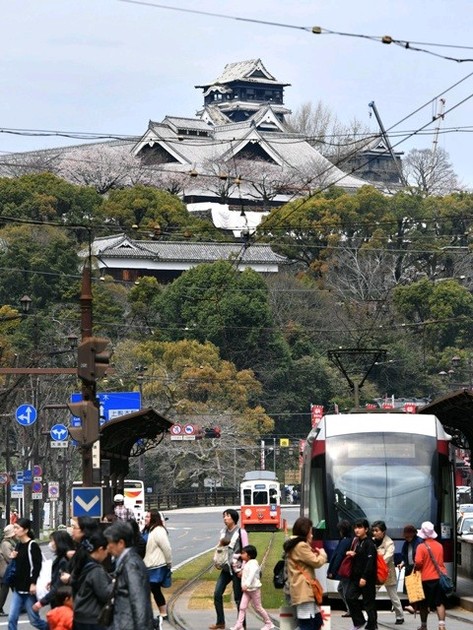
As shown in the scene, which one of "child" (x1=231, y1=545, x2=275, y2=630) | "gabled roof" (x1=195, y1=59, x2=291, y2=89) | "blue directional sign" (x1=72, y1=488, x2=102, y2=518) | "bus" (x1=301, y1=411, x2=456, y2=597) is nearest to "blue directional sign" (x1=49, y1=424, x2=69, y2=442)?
"bus" (x1=301, y1=411, x2=456, y2=597)

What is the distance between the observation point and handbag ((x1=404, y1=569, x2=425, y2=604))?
18703 millimetres

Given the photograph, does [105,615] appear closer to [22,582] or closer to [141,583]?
[141,583]

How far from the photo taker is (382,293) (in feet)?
314

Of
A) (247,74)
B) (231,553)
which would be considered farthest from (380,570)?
(247,74)

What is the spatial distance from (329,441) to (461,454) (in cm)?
5423

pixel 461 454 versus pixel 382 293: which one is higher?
pixel 382 293

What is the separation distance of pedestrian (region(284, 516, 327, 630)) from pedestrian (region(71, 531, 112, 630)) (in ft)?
8.21

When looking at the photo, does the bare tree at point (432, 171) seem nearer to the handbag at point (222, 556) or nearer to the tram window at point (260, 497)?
the tram window at point (260, 497)

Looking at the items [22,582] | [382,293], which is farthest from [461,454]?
[22,582]

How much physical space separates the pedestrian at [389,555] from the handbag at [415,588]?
0.45m

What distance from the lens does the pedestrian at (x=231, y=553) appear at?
1912cm

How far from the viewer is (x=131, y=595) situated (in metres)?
11.4

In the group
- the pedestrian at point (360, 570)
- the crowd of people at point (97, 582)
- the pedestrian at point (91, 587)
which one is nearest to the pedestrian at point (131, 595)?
the crowd of people at point (97, 582)

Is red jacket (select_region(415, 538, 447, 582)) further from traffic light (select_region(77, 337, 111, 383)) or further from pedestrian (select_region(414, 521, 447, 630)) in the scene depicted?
traffic light (select_region(77, 337, 111, 383))
